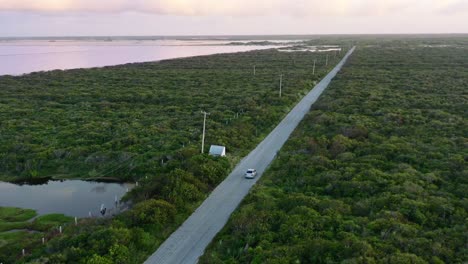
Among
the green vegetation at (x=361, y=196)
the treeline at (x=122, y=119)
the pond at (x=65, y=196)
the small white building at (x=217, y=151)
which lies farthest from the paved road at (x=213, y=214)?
the pond at (x=65, y=196)

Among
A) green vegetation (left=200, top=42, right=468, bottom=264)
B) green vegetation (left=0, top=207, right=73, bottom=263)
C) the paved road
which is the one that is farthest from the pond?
green vegetation (left=200, top=42, right=468, bottom=264)

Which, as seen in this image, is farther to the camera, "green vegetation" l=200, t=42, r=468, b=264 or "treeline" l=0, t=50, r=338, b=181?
"treeline" l=0, t=50, r=338, b=181

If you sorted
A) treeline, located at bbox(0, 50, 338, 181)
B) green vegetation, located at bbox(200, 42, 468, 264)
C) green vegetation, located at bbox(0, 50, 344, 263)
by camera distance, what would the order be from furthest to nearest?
treeline, located at bbox(0, 50, 338, 181), green vegetation, located at bbox(0, 50, 344, 263), green vegetation, located at bbox(200, 42, 468, 264)

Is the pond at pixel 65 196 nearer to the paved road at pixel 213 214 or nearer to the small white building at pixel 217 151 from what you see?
the paved road at pixel 213 214

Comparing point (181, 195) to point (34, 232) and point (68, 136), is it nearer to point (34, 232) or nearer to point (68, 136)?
point (34, 232)

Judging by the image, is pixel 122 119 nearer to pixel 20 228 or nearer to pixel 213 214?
pixel 20 228

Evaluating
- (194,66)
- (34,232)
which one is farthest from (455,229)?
(194,66)

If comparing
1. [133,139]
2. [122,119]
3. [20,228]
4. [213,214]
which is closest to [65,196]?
[20,228]

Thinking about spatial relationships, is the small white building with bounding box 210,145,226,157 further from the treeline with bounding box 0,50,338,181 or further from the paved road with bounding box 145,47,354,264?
the treeline with bounding box 0,50,338,181
